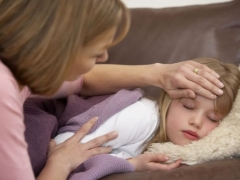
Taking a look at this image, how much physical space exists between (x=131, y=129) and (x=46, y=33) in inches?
23.1

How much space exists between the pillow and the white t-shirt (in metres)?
0.05

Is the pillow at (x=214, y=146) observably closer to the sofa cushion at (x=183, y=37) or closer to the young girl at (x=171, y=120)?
the young girl at (x=171, y=120)

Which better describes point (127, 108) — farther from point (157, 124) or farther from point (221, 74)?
point (221, 74)

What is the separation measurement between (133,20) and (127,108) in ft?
1.30

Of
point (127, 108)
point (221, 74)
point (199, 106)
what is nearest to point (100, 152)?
point (127, 108)

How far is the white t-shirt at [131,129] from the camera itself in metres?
1.34

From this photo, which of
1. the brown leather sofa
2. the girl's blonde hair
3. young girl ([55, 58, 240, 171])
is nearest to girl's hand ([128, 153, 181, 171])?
young girl ([55, 58, 240, 171])

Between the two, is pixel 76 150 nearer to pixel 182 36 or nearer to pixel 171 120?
pixel 171 120

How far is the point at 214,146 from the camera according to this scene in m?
1.21

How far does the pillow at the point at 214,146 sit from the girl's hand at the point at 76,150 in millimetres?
173

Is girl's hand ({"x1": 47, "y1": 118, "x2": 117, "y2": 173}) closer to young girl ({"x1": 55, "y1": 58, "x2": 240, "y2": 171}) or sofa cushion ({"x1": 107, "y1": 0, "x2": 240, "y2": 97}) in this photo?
young girl ({"x1": 55, "y1": 58, "x2": 240, "y2": 171})

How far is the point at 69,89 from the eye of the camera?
1416mm

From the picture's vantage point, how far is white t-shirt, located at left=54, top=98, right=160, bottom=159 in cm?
134

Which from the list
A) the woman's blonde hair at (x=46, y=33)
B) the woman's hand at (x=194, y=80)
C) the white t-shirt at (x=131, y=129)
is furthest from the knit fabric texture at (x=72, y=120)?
the woman's blonde hair at (x=46, y=33)
